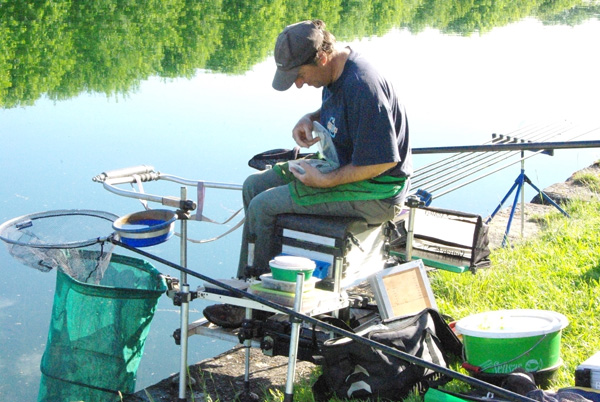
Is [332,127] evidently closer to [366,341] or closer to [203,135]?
[366,341]

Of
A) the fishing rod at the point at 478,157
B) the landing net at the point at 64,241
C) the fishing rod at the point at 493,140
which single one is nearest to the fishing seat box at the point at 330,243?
the landing net at the point at 64,241

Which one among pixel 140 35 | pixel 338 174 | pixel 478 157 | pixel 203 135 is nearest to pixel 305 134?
pixel 338 174

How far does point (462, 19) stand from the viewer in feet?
59.7

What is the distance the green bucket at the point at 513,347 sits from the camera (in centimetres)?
288

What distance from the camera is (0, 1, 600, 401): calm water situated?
4723 millimetres

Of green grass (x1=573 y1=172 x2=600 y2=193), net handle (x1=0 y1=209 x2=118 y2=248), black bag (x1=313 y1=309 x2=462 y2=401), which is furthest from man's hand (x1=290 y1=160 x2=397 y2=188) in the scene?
green grass (x1=573 y1=172 x2=600 y2=193)

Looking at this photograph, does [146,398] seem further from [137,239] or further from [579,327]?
[579,327]

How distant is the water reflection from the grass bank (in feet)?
18.7

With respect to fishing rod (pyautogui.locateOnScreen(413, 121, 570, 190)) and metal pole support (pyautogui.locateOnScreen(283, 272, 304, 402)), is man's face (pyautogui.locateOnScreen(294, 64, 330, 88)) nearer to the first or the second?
metal pole support (pyautogui.locateOnScreen(283, 272, 304, 402))

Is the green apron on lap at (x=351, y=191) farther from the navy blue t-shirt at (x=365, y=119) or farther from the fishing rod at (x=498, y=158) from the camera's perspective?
the fishing rod at (x=498, y=158)

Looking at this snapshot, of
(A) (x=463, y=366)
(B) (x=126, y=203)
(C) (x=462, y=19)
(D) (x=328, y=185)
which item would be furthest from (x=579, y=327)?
(C) (x=462, y=19)

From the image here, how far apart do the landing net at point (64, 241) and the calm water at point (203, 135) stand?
3.62ft

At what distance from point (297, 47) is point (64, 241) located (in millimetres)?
1107

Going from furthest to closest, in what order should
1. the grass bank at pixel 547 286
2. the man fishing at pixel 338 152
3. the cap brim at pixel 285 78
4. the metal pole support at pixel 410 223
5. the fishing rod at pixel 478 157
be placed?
1. the fishing rod at pixel 478 157
2. the metal pole support at pixel 410 223
3. the grass bank at pixel 547 286
4. the cap brim at pixel 285 78
5. the man fishing at pixel 338 152
